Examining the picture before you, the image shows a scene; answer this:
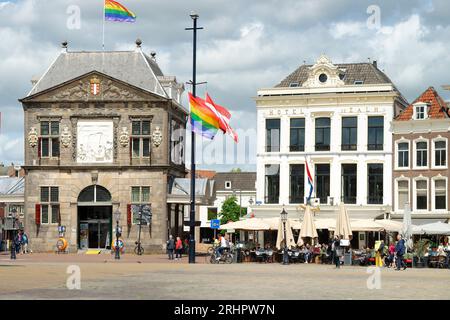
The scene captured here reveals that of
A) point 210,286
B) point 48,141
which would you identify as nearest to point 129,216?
point 48,141

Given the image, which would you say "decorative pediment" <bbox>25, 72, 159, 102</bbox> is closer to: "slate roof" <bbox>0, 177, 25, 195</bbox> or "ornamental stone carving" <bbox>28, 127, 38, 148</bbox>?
"ornamental stone carving" <bbox>28, 127, 38, 148</bbox>

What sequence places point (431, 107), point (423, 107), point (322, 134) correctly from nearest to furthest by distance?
point (423, 107), point (431, 107), point (322, 134)

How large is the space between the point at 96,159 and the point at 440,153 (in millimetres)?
23690

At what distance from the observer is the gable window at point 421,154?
59906 mm

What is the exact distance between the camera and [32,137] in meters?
65.9

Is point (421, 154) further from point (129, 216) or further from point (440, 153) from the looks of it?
point (129, 216)

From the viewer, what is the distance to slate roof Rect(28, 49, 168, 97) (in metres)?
66.4

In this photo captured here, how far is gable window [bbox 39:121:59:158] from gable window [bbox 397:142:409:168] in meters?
23.8

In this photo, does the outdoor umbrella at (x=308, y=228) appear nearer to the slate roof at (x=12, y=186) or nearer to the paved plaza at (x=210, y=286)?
the paved plaza at (x=210, y=286)

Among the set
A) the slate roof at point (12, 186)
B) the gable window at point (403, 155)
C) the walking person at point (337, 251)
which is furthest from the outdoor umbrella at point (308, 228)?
the slate roof at point (12, 186)

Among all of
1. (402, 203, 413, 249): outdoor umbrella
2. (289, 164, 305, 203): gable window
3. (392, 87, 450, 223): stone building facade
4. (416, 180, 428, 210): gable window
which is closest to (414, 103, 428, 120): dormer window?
(392, 87, 450, 223): stone building facade

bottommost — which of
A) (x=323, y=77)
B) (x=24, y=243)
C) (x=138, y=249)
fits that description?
(x=138, y=249)

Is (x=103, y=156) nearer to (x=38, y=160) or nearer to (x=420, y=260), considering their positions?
(x=38, y=160)
